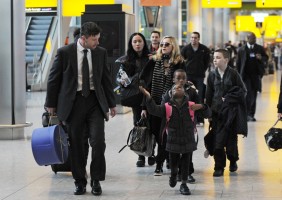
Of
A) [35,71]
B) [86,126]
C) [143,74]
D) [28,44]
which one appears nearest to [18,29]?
[143,74]

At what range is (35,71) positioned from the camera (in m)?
29.4

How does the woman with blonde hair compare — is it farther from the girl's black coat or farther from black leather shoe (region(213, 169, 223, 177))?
the girl's black coat

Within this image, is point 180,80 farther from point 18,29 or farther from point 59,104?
point 18,29

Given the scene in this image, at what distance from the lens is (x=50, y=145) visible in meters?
8.52

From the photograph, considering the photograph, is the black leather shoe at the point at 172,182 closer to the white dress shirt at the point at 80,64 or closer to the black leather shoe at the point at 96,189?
the black leather shoe at the point at 96,189

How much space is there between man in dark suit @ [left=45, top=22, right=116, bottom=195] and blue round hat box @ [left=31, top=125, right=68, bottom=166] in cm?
12

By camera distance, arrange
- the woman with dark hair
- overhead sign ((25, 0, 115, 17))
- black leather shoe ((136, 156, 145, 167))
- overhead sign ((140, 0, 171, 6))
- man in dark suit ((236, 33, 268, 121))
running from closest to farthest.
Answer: the woman with dark hair
black leather shoe ((136, 156, 145, 167))
man in dark suit ((236, 33, 268, 121))
overhead sign ((140, 0, 171, 6))
overhead sign ((25, 0, 115, 17))

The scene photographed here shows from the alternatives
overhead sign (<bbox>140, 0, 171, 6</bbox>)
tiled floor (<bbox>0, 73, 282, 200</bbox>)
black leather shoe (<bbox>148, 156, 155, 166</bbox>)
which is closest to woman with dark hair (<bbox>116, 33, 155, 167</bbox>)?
black leather shoe (<bbox>148, 156, 155, 166</bbox>)

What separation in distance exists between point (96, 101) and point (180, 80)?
93 centimetres

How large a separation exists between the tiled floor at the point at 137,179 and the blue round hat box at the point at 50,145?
38 centimetres

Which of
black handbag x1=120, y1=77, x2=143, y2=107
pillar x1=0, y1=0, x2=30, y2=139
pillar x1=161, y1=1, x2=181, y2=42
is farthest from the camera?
pillar x1=161, y1=1, x2=181, y2=42

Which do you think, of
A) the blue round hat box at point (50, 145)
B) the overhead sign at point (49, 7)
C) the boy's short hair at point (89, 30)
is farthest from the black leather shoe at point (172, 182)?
the overhead sign at point (49, 7)

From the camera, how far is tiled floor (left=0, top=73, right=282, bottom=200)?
339 inches

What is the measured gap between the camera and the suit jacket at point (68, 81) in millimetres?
8570
